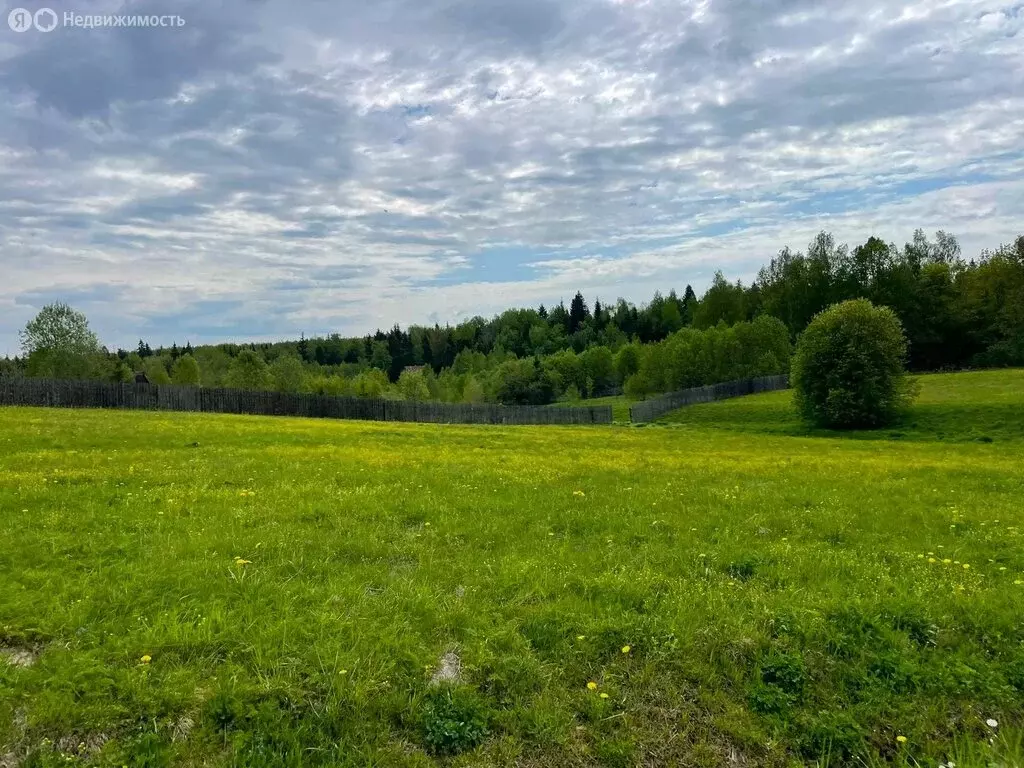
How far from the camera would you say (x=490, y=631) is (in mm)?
6926

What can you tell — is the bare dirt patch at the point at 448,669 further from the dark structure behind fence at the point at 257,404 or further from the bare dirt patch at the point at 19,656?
the dark structure behind fence at the point at 257,404

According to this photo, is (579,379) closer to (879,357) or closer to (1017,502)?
(879,357)

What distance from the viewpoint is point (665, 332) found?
613 feet

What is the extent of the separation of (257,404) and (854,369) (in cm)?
5792

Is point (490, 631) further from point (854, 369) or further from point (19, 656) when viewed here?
point (854, 369)

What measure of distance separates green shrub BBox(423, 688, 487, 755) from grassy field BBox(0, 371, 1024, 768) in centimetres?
2

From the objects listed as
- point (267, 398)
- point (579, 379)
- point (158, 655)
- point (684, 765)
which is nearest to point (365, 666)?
point (158, 655)

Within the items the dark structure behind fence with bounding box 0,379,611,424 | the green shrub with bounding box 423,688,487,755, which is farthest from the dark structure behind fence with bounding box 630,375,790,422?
the green shrub with bounding box 423,688,487,755

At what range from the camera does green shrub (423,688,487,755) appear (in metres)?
5.50

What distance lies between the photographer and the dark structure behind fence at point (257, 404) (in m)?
46.7

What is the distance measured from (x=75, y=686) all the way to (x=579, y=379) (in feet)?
474

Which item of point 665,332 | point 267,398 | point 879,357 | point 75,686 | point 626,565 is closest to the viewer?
point 75,686

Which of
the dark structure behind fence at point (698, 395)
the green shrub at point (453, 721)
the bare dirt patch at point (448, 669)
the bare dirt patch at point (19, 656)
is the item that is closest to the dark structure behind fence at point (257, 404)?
the dark structure behind fence at point (698, 395)

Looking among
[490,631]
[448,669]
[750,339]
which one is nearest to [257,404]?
[490,631]
